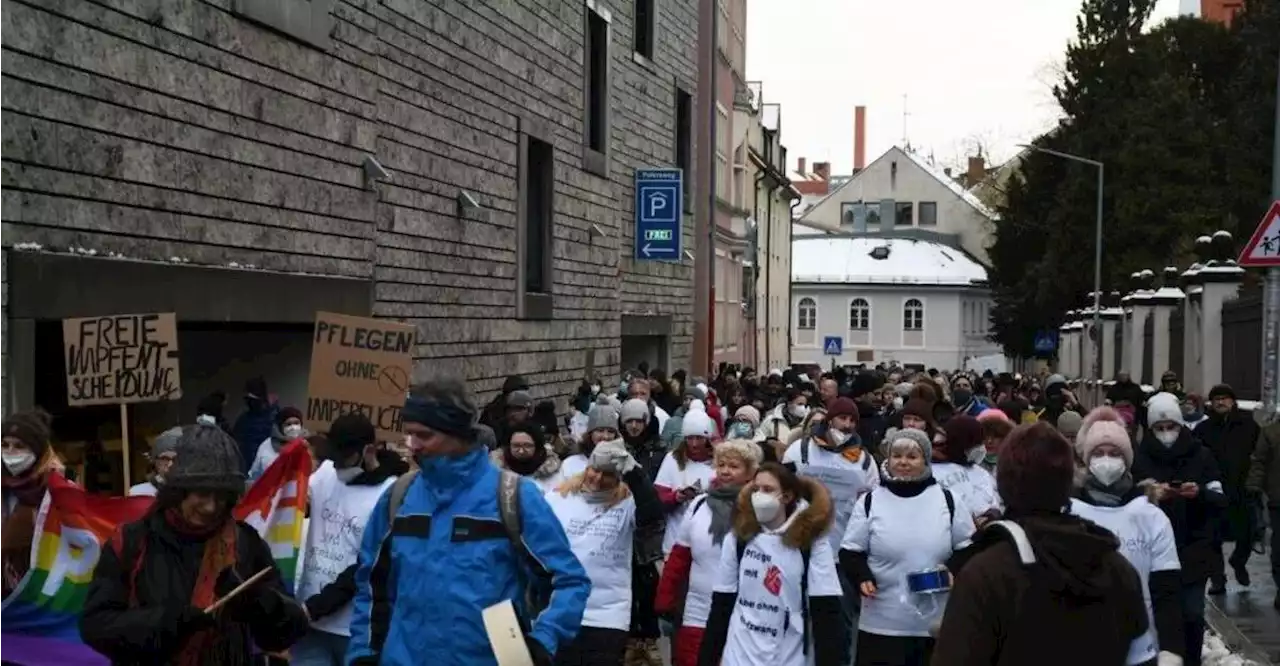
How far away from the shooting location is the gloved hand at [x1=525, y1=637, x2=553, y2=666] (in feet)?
17.4

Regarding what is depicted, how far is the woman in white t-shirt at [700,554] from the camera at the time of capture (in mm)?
8383

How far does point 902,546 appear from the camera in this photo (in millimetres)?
8234

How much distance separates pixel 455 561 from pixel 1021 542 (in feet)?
5.97

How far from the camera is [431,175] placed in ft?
58.0

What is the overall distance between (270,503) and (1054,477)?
4.33 meters

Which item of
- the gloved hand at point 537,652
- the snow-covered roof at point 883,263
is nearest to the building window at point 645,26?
the gloved hand at point 537,652

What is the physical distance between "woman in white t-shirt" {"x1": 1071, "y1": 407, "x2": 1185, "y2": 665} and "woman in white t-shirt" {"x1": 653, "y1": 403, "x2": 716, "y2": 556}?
293 cm

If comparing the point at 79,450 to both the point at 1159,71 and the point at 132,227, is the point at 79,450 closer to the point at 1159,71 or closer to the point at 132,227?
the point at 132,227

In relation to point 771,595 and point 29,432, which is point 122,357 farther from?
point 771,595

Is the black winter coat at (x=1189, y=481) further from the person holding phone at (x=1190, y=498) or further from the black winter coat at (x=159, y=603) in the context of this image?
the black winter coat at (x=159, y=603)

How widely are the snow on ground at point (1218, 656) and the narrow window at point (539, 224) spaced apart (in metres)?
10.9

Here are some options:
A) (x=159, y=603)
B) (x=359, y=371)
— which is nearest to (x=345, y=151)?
(x=359, y=371)

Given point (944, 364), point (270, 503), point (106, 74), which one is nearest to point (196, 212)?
point (106, 74)

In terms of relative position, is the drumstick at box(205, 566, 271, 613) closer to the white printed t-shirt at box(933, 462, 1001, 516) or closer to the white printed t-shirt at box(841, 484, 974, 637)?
the white printed t-shirt at box(841, 484, 974, 637)
